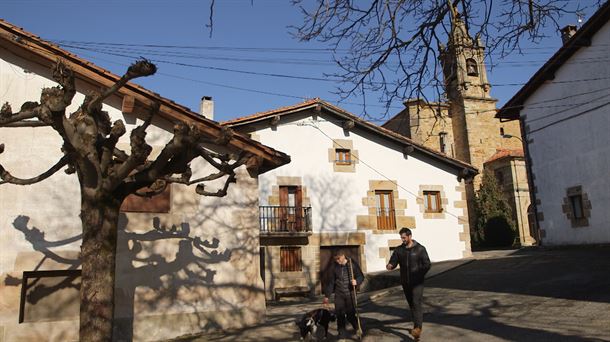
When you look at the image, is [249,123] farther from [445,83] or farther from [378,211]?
[445,83]

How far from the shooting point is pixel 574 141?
17156mm

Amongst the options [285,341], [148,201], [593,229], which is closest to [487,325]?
[285,341]

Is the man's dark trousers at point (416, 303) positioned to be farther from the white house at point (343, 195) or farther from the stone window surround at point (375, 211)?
the stone window surround at point (375, 211)

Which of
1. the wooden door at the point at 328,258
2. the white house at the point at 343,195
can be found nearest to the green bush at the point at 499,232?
the white house at the point at 343,195

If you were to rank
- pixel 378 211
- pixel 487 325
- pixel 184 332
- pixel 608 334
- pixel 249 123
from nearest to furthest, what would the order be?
1. pixel 608 334
2. pixel 487 325
3. pixel 184 332
4. pixel 249 123
5. pixel 378 211

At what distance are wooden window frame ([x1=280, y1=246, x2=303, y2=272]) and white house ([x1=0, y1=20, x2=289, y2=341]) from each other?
754 cm

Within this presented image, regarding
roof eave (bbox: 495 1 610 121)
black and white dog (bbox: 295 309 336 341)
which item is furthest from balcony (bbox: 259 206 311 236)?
roof eave (bbox: 495 1 610 121)

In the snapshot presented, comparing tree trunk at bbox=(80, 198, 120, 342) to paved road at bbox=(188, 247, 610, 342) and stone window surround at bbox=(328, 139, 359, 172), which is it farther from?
stone window surround at bbox=(328, 139, 359, 172)

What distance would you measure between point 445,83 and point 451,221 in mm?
14289

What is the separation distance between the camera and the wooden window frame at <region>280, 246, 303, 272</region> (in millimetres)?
17344

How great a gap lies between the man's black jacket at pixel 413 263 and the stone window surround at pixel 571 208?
483 inches

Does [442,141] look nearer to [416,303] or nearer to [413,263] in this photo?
[413,263]

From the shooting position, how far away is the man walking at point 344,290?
8.10 meters

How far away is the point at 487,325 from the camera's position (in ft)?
24.7
